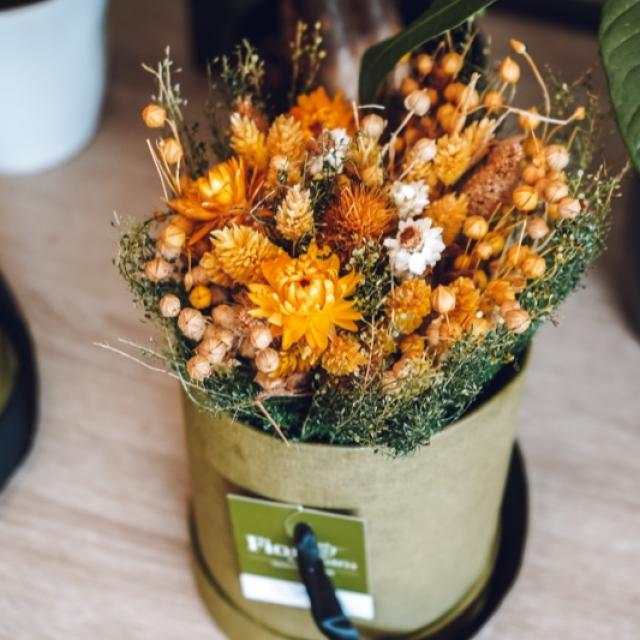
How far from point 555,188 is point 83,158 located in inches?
23.0

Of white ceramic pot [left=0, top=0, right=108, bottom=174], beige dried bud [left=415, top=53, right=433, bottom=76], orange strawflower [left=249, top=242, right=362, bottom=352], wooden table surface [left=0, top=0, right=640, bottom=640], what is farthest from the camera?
white ceramic pot [left=0, top=0, right=108, bottom=174]

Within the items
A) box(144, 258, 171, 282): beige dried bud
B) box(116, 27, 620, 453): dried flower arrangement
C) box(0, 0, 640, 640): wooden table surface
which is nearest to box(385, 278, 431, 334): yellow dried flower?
box(116, 27, 620, 453): dried flower arrangement

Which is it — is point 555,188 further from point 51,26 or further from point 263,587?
point 51,26

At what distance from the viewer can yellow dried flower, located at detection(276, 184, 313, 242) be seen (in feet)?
1.32

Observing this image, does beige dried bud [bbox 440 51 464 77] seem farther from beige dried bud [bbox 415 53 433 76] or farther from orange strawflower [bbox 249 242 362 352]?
orange strawflower [bbox 249 242 362 352]

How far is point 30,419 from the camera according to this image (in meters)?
0.71

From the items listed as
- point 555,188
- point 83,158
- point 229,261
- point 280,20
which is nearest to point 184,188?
point 229,261

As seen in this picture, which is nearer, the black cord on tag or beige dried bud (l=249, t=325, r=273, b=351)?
beige dried bud (l=249, t=325, r=273, b=351)

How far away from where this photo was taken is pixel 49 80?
32.0 inches

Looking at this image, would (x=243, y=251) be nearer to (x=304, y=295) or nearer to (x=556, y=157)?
(x=304, y=295)

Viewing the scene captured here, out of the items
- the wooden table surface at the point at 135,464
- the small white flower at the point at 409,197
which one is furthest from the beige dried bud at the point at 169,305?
the wooden table surface at the point at 135,464

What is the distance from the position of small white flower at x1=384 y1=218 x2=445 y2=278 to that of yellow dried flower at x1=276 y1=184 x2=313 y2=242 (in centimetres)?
4

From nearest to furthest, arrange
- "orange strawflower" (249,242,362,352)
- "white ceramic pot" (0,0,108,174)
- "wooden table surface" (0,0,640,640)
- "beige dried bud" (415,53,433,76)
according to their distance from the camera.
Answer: "orange strawflower" (249,242,362,352) → "beige dried bud" (415,53,433,76) → "wooden table surface" (0,0,640,640) → "white ceramic pot" (0,0,108,174)

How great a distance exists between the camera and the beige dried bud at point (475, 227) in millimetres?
437
